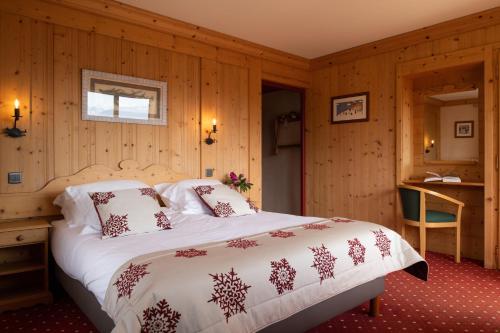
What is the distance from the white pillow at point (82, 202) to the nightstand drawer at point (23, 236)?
0.65ft

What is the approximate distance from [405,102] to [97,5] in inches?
140

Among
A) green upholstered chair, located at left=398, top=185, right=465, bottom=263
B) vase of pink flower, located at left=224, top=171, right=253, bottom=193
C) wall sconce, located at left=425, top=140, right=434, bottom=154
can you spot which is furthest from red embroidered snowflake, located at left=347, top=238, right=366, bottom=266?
wall sconce, located at left=425, top=140, right=434, bottom=154

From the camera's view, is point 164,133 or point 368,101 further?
point 368,101

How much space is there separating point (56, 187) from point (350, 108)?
362cm

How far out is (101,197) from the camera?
2562 millimetres

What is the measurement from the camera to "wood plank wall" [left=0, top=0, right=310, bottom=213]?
286 cm

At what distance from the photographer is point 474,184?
3586 mm

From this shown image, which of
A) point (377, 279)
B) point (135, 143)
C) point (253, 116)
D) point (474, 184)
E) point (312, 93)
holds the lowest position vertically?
point (377, 279)

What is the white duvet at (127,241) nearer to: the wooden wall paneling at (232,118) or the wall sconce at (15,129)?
the wall sconce at (15,129)

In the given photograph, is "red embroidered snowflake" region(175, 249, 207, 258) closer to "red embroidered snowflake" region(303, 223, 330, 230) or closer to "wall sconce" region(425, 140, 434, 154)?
"red embroidered snowflake" region(303, 223, 330, 230)

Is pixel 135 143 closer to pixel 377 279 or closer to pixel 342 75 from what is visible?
pixel 377 279

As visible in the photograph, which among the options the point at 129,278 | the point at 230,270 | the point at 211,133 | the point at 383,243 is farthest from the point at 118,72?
the point at 383,243

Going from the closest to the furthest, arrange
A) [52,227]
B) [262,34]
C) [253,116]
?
[52,227] → [262,34] → [253,116]

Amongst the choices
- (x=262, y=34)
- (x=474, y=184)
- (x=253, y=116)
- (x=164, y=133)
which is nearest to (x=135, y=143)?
(x=164, y=133)
